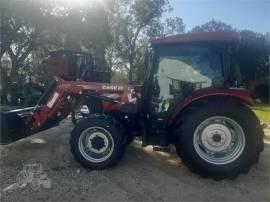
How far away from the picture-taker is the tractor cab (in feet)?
14.2

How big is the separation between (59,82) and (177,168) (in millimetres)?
2443

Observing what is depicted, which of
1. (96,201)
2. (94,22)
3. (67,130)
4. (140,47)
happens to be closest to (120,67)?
(140,47)

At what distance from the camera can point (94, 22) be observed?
17.2 metres

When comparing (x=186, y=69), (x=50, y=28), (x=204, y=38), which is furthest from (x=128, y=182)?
(x=50, y=28)

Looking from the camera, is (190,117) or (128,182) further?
(190,117)

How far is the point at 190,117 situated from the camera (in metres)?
4.16

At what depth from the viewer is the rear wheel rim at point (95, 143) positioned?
14.9ft

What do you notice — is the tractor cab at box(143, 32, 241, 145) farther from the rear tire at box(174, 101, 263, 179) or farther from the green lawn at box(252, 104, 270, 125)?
the green lawn at box(252, 104, 270, 125)

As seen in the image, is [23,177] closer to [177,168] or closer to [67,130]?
[177,168]

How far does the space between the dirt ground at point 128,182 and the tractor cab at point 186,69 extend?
623 millimetres

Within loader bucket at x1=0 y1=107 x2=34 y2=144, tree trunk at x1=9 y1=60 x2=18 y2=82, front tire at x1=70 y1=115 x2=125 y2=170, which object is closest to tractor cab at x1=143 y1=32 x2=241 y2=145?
front tire at x1=70 y1=115 x2=125 y2=170

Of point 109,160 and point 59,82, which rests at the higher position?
point 59,82

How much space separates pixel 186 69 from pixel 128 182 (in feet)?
6.00

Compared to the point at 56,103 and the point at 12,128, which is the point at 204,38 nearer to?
the point at 56,103
